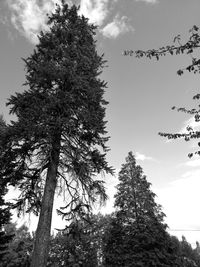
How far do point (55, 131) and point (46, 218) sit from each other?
123 inches

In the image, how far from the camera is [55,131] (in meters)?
8.59

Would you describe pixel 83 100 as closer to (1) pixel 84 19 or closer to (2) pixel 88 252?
(1) pixel 84 19

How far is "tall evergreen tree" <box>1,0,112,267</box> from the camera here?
8.00 meters

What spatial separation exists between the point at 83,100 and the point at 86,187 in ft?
12.0

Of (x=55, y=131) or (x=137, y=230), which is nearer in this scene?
(x=55, y=131)

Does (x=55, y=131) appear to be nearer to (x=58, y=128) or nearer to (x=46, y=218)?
(x=58, y=128)

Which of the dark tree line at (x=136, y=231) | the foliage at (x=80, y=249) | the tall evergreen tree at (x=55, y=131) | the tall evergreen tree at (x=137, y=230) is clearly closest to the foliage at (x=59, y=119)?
the tall evergreen tree at (x=55, y=131)

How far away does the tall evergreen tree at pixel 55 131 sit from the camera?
800 cm

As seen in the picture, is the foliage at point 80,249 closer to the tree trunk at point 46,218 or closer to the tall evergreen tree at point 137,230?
the tall evergreen tree at point 137,230

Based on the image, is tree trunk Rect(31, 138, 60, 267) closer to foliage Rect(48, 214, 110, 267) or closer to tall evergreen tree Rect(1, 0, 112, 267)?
tall evergreen tree Rect(1, 0, 112, 267)

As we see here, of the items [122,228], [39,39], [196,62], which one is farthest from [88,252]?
[196,62]

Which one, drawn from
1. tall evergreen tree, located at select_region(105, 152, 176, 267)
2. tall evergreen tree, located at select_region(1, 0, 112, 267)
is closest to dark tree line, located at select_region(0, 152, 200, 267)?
tall evergreen tree, located at select_region(105, 152, 176, 267)

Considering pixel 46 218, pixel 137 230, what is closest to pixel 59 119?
pixel 46 218

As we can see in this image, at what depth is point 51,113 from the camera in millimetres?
9234
